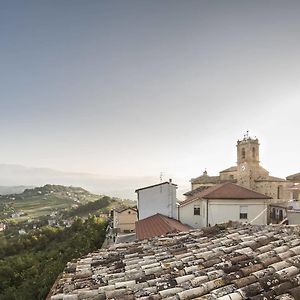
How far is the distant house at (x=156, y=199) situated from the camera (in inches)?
965

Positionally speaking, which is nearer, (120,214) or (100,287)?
(100,287)

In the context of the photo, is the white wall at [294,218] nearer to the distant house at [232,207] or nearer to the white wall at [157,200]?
the distant house at [232,207]

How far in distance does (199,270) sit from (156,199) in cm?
2084

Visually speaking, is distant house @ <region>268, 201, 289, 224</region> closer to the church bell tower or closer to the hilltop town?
the church bell tower

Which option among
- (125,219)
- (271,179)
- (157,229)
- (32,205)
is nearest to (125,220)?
(125,219)

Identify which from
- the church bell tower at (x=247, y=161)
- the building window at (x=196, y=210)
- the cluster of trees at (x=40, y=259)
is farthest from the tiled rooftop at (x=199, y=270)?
the church bell tower at (x=247, y=161)

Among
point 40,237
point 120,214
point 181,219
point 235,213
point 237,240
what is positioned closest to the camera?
point 237,240

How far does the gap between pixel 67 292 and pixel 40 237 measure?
197 ft

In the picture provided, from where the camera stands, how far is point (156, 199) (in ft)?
81.2

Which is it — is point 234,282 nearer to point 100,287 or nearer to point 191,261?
point 191,261

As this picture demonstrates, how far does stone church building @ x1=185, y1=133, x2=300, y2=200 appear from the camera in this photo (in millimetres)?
35719

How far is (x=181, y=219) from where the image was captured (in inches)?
941

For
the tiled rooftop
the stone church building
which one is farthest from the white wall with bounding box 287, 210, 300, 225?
the stone church building

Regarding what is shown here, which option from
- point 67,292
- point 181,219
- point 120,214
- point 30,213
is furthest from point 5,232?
point 67,292
